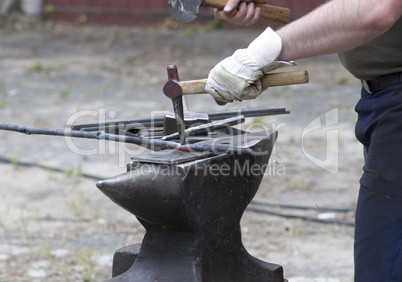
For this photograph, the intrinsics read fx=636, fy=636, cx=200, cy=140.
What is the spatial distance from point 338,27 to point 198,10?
0.61m

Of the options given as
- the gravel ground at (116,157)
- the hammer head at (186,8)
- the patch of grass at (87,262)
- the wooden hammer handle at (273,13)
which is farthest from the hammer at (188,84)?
the patch of grass at (87,262)

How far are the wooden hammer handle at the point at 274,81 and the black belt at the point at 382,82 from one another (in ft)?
1.16

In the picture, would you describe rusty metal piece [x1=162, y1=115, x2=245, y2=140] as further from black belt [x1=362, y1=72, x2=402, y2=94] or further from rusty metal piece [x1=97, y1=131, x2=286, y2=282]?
black belt [x1=362, y1=72, x2=402, y2=94]

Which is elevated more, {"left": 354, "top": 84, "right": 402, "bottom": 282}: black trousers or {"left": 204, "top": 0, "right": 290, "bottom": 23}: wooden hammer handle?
{"left": 204, "top": 0, "right": 290, "bottom": 23}: wooden hammer handle

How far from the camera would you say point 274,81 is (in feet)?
7.25

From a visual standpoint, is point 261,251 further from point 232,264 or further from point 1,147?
point 1,147

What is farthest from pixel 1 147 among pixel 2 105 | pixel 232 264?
pixel 232 264

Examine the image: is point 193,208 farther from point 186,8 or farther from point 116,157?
point 116,157

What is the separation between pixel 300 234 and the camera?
421 centimetres

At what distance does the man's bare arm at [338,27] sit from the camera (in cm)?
190

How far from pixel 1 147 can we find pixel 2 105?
1.61 metres

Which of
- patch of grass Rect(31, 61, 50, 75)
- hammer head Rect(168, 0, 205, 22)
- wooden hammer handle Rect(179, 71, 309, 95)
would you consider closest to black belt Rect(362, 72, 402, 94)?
wooden hammer handle Rect(179, 71, 309, 95)

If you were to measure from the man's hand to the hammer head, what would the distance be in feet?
0.39

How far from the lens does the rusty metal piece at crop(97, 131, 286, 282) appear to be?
6.91ft
